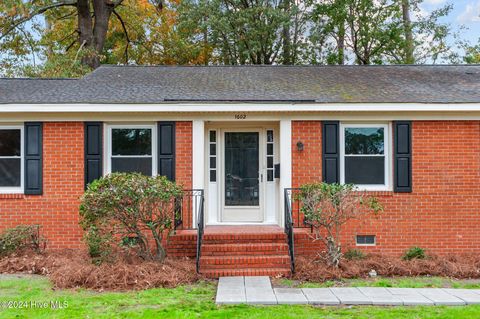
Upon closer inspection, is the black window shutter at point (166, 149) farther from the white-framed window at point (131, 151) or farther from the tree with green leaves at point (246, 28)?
the tree with green leaves at point (246, 28)

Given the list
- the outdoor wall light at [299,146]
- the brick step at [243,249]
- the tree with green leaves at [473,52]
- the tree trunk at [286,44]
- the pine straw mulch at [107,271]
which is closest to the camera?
the pine straw mulch at [107,271]

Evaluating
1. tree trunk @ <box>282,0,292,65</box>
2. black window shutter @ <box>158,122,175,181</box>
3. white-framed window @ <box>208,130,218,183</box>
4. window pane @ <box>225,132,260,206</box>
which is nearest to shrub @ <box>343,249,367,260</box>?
window pane @ <box>225,132,260,206</box>

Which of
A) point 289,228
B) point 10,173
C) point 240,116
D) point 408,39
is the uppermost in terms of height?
point 408,39

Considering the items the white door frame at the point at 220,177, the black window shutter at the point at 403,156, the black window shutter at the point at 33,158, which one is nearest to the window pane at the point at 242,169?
the white door frame at the point at 220,177

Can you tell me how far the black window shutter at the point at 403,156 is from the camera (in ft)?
26.5

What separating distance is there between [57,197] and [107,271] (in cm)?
247

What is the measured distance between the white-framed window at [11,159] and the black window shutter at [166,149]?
105 inches

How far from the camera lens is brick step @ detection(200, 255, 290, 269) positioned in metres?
6.99

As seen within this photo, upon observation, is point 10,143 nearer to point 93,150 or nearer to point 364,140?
point 93,150

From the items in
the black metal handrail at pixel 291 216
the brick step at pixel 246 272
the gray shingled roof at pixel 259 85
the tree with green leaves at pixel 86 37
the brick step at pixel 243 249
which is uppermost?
the tree with green leaves at pixel 86 37

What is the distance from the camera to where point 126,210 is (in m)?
6.59

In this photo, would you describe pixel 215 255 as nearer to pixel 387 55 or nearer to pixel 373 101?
pixel 373 101

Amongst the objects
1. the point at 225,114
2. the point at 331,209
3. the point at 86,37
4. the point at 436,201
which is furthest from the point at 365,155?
the point at 86,37

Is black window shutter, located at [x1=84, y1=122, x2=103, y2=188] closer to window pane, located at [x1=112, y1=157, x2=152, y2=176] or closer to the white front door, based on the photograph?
window pane, located at [x1=112, y1=157, x2=152, y2=176]
